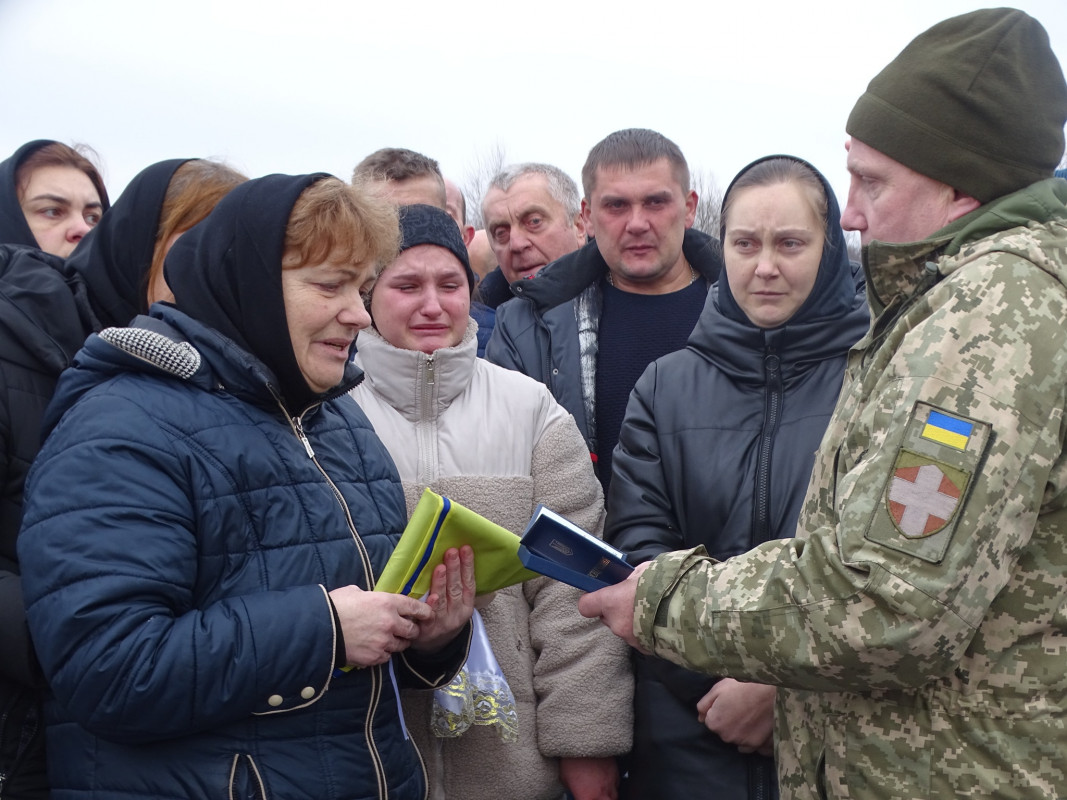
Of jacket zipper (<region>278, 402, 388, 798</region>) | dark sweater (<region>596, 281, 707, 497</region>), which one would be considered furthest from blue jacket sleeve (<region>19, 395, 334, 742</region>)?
dark sweater (<region>596, 281, 707, 497</region>)

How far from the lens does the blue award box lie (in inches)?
90.0

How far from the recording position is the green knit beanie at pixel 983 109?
6.72 feet

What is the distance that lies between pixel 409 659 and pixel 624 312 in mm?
1919

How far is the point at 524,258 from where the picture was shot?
17.0 feet

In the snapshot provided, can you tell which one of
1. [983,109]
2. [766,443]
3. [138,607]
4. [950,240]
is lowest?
[138,607]

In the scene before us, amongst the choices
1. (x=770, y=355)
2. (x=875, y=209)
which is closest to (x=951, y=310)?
(x=875, y=209)

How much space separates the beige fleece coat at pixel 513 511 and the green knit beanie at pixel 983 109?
144cm

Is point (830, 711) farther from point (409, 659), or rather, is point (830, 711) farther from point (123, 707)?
point (123, 707)

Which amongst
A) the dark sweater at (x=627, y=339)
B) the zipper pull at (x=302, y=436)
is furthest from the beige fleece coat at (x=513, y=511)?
the zipper pull at (x=302, y=436)

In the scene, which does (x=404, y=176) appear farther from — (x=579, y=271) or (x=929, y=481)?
(x=929, y=481)

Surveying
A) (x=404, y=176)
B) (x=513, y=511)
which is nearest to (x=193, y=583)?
(x=513, y=511)

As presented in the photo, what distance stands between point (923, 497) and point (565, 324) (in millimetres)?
2332

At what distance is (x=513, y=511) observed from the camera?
3.07m

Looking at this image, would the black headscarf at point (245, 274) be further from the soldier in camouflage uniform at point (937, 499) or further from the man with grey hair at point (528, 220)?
the man with grey hair at point (528, 220)
